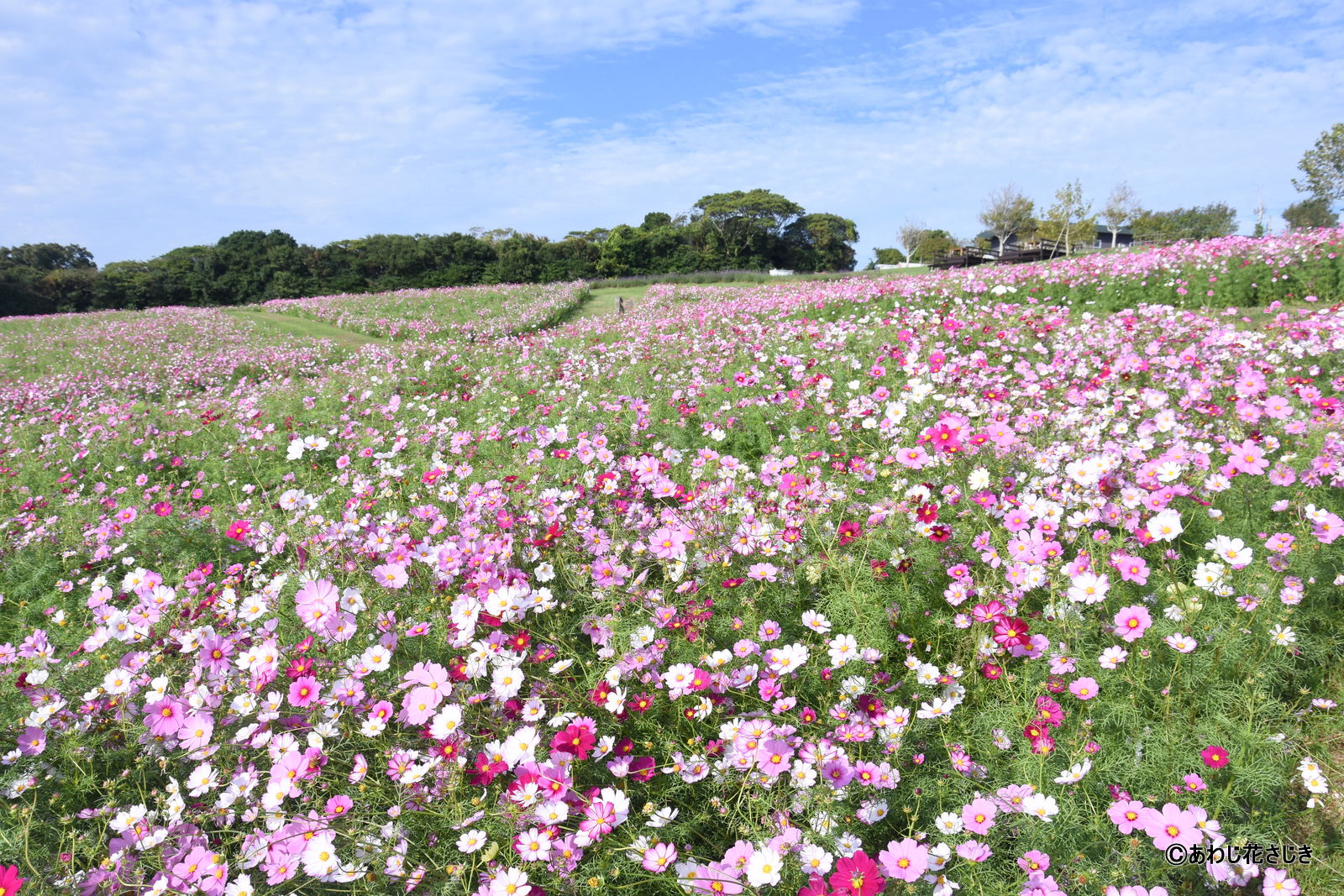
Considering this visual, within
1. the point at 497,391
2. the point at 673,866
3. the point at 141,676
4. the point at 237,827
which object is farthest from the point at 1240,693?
the point at 497,391

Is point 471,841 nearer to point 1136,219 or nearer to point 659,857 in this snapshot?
point 659,857

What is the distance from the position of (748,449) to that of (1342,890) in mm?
3336

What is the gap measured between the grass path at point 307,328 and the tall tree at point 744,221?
3763cm

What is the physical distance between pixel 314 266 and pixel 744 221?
3153cm

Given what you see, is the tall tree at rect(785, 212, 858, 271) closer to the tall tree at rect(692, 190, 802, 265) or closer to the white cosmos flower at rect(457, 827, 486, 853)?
the tall tree at rect(692, 190, 802, 265)

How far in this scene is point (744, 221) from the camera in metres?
52.2

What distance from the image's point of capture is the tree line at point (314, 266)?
31656mm

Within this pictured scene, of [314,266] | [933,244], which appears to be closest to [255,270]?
[314,266]

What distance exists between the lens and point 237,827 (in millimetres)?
1805

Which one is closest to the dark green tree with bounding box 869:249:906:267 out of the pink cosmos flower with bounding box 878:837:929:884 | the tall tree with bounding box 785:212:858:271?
the tall tree with bounding box 785:212:858:271

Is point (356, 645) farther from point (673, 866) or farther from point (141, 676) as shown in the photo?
point (673, 866)

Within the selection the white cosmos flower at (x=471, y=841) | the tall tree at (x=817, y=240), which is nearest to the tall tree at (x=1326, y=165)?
the tall tree at (x=817, y=240)

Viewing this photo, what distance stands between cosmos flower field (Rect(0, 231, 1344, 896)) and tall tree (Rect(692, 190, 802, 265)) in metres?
51.0

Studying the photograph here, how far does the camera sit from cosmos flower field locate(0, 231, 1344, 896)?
1598mm
